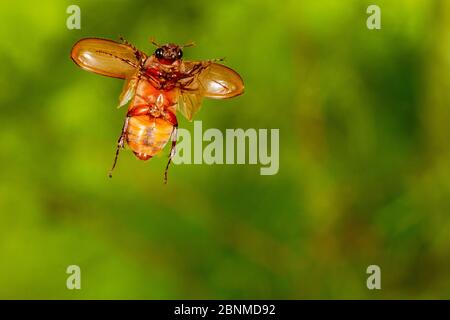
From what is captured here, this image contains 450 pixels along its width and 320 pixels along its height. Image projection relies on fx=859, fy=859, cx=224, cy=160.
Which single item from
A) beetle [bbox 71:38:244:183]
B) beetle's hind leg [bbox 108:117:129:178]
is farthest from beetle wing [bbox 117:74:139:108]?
beetle's hind leg [bbox 108:117:129:178]

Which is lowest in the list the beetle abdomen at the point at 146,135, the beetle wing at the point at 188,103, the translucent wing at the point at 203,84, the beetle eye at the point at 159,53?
the beetle abdomen at the point at 146,135

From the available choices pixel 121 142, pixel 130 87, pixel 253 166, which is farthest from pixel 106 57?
pixel 253 166

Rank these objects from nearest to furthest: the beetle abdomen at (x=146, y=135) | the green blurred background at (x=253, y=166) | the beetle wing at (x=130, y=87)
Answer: the beetle abdomen at (x=146, y=135) < the beetle wing at (x=130, y=87) < the green blurred background at (x=253, y=166)

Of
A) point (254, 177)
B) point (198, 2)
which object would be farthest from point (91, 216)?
point (198, 2)

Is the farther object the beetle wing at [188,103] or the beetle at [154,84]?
the beetle wing at [188,103]

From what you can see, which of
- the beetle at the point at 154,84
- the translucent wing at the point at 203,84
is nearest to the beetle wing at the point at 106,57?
the beetle at the point at 154,84

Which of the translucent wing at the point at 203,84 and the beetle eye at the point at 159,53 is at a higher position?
the beetle eye at the point at 159,53

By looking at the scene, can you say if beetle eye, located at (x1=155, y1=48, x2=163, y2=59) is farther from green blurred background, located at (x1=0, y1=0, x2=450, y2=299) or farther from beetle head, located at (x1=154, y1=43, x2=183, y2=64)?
green blurred background, located at (x1=0, y1=0, x2=450, y2=299)

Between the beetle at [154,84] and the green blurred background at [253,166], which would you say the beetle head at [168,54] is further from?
the green blurred background at [253,166]
